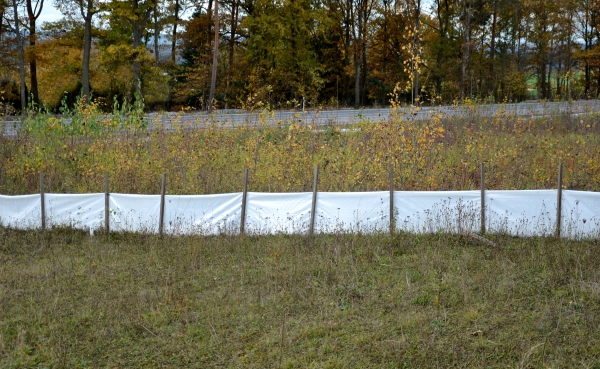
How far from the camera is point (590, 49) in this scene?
33.5 metres

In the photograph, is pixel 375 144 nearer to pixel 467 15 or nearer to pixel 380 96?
pixel 467 15

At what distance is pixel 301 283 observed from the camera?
8727 mm

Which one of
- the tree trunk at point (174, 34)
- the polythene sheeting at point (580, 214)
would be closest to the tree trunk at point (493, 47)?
the tree trunk at point (174, 34)

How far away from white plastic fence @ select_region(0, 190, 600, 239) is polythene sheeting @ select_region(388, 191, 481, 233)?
18mm

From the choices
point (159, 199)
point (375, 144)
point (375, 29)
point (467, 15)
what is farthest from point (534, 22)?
point (159, 199)

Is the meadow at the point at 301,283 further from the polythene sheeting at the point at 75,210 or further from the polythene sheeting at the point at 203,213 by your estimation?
the polythene sheeting at the point at 203,213

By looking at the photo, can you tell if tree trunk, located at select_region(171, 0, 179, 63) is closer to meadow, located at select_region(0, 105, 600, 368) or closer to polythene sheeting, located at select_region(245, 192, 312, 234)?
meadow, located at select_region(0, 105, 600, 368)

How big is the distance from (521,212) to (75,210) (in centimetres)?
852

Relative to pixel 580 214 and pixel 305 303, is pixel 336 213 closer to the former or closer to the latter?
pixel 305 303

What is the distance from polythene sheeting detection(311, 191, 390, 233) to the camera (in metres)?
11.1

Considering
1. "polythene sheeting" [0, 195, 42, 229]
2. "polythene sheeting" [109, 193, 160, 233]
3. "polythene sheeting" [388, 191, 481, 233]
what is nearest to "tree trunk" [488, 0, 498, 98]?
"polythene sheeting" [388, 191, 481, 233]

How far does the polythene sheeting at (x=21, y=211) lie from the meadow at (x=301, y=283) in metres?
0.26

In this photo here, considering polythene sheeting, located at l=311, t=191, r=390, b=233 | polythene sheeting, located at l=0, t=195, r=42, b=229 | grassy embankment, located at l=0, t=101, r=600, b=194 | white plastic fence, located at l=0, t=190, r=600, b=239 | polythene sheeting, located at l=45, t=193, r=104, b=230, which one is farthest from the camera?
grassy embankment, located at l=0, t=101, r=600, b=194

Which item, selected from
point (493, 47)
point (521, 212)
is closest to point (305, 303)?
point (521, 212)
